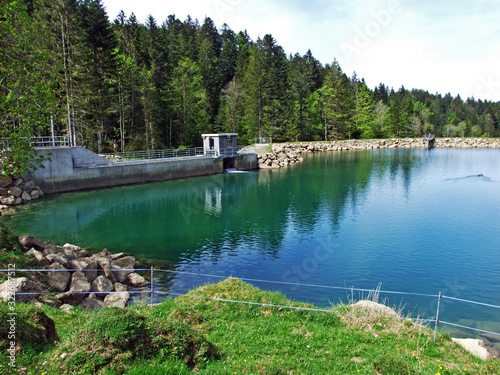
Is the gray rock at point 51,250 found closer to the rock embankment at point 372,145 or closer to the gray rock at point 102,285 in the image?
the gray rock at point 102,285

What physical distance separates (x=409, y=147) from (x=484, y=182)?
58.4 meters

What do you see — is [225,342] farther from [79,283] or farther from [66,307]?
[79,283]

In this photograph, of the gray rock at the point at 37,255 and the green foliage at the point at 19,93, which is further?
the green foliage at the point at 19,93

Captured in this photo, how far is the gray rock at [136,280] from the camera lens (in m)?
16.8

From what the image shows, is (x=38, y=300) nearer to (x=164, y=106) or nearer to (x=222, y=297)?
(x=222, y=297)

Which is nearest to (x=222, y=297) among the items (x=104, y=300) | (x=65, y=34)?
(x=104, y=300)

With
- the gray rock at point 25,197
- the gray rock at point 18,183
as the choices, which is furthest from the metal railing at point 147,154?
the gray rock at point 25,197

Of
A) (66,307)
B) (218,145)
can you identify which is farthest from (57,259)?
(218,145)

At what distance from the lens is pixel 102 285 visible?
49.0ft

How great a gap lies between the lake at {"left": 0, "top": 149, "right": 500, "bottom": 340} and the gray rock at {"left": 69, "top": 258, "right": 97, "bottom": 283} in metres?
3.08

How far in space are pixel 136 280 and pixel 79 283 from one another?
303 cm

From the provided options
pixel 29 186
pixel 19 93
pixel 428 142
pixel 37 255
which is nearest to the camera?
pixel 37 255

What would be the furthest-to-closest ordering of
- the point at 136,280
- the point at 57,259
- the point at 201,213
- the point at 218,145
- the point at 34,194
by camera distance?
the point at 218,145
the point at 34,194
the point at 201,213
the point at 136,280
the point at 57,259

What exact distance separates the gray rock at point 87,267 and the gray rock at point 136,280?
1637 millimetres
